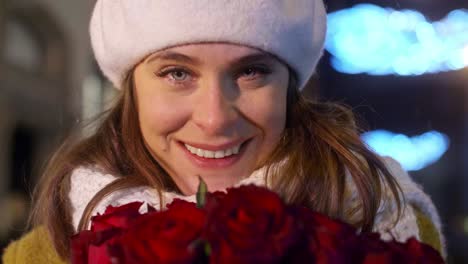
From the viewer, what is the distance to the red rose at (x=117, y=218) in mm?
579

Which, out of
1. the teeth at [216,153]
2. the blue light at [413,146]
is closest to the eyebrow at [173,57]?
the teeth at [216,153]

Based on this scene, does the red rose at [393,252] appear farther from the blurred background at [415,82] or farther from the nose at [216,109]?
the blurred background at [415,82]

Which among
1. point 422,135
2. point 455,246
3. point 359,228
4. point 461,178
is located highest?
point 359,228

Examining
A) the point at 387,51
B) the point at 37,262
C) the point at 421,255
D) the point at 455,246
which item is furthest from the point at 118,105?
the point at 455,246

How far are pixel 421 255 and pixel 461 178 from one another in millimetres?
3523

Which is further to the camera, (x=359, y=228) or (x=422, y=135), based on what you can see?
(x=422, y=135)

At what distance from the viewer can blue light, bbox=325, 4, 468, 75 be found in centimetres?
378

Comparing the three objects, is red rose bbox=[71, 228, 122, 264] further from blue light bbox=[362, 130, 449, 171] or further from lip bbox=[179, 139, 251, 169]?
blue light bbox=[362, 130, 449, 171]

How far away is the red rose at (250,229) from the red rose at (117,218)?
0.36 feet

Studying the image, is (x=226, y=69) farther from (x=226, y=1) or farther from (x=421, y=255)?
(x=421, y=255)

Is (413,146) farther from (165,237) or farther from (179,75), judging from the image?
(165,237)

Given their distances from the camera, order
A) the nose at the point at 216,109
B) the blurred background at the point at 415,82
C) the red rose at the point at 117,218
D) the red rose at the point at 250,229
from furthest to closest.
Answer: the blurred background at the point at 415,82 < the nose at the point at 216,109 < the red rose at the point at 117,218 < the red rose at the point at 250,229

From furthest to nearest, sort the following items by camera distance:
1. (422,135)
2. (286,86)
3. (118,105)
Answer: (422,135) < (118,105) < (286,86)

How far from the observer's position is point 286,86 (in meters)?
0.89
